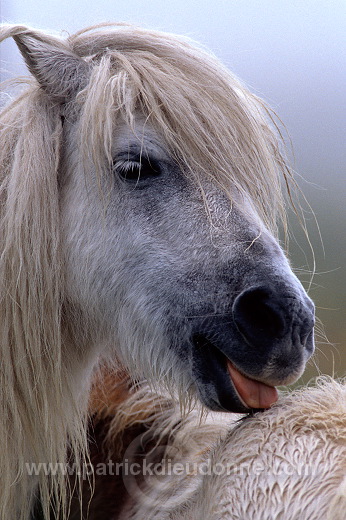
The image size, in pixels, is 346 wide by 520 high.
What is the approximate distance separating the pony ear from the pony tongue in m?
0.79

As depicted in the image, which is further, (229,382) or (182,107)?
(182,107)

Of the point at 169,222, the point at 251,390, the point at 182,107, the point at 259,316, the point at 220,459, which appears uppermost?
the point at 182,107

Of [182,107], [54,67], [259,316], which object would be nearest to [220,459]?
[259,316]

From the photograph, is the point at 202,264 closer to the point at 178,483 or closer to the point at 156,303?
the point at 156,303

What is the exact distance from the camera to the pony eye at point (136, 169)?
1.36m

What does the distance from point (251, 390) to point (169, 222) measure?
16.6 inches

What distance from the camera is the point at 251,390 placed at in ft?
4.20

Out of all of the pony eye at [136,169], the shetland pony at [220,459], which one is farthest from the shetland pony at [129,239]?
the shetland pony at [220,459]

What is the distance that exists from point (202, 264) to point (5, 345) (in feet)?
1.76

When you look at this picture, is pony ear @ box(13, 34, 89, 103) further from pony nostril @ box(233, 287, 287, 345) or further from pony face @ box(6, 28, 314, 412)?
pony nostril @ box(233, 287, 287, 345)

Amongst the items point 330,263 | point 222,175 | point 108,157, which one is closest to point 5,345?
point 108,157

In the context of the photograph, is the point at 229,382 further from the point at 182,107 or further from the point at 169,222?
the point at 182,107

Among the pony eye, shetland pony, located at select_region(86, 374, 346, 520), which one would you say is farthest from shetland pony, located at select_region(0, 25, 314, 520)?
shetland pony, located at select_region(86, 374, 346, 520)

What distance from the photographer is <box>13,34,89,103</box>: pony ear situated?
1408 mm
